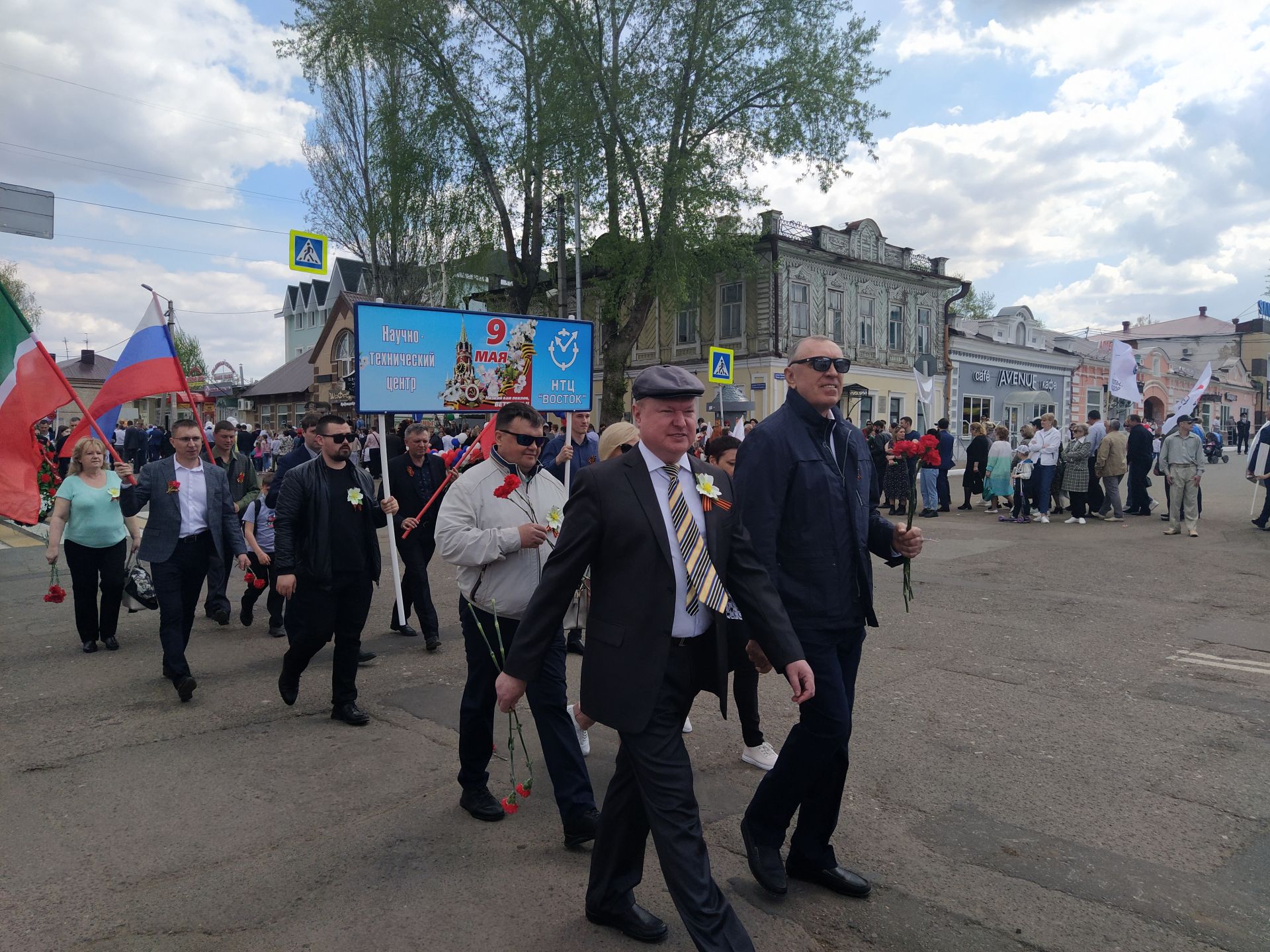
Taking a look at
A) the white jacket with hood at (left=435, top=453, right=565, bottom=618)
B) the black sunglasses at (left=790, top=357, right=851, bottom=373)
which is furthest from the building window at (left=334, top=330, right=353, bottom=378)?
the black sunglasses at (left=790, top=357, right=851, bottom=373)

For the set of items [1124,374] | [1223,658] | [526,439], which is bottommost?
[1223,658]

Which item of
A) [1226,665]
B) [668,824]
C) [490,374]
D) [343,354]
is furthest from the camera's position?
[343,354]

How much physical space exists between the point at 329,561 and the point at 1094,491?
15101mm

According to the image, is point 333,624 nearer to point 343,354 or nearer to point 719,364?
point 719,364

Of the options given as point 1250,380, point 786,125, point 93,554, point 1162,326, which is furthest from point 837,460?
point 1162,326

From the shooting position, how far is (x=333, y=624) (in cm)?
Answer: 536

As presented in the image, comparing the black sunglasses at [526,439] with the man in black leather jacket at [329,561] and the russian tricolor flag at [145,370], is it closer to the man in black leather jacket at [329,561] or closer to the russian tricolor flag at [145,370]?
the man in black leather jacket at [329,561]

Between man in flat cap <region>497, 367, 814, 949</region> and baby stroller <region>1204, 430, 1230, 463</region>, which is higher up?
baby stroller <region>1204, 430, 1230, 463</region>

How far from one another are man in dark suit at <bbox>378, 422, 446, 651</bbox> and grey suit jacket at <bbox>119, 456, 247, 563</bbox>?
49.7 inches

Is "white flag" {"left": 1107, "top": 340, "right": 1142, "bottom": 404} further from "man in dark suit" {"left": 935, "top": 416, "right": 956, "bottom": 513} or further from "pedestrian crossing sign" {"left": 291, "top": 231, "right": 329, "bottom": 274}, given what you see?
"pedestrian crossing sign" {"left": 291, "top": 231, "right": 329, "bottom": 274}

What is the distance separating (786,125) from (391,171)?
11.5 meters

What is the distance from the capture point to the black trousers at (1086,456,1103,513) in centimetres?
1580

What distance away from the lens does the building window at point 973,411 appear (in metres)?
36.6

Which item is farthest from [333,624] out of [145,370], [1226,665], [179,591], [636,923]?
[1226,665]
